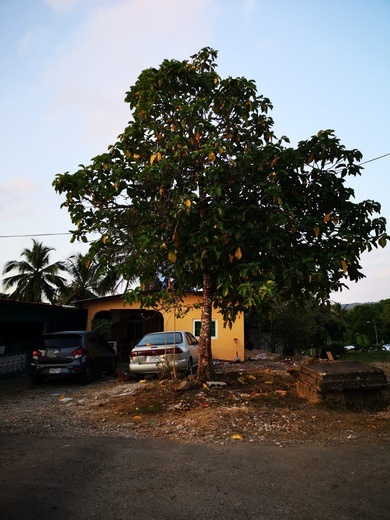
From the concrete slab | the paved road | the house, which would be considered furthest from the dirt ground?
the house

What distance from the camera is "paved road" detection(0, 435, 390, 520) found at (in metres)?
3.33

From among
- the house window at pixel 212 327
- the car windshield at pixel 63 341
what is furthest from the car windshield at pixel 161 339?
the house window at pixel 212 327

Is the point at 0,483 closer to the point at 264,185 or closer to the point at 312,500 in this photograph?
the point at 312,500

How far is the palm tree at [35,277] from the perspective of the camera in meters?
31.0

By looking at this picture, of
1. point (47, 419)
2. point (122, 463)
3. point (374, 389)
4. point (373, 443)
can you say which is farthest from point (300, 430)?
point (47, 419)

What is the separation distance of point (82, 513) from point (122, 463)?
134cm

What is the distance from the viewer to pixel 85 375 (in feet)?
38.4

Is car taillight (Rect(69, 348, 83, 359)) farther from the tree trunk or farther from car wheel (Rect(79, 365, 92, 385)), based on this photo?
the tree trunk

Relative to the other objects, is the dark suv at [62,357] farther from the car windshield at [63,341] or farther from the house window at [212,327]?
Answer: the house window at [212,327]

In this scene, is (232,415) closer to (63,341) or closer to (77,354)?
(77,354)

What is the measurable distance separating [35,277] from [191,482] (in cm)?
3031

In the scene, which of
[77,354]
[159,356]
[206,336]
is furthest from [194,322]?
[206,336]

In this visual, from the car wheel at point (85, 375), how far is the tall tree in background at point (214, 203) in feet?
13.4

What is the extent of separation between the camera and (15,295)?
31.4m
